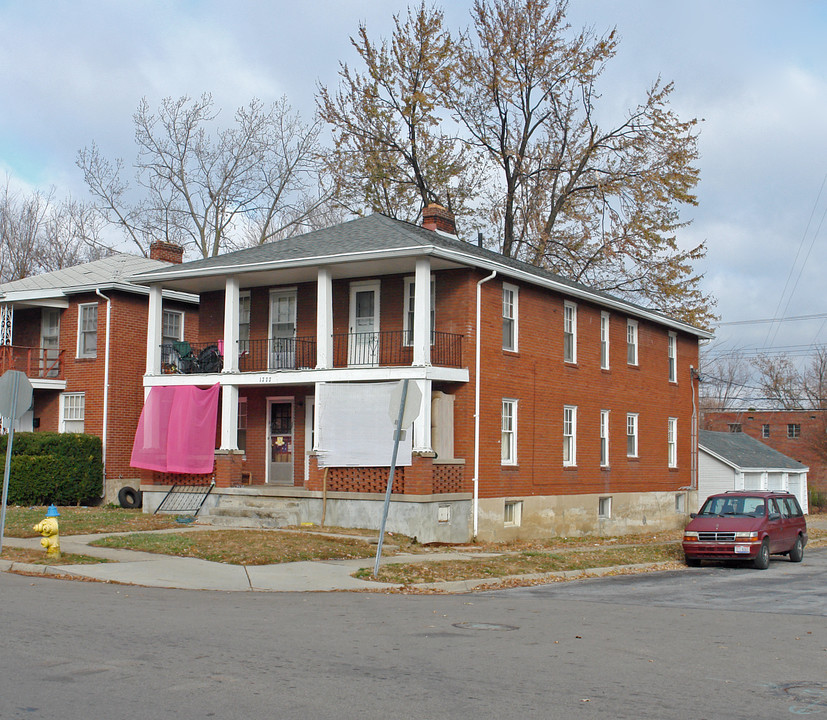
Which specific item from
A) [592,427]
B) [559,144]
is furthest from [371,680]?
[559,144]

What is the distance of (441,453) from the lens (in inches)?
931

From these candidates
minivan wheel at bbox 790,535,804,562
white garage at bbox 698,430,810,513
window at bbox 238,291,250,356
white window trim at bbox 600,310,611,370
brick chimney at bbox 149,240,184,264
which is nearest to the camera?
minivan wheel at bbox 790,535,804,562

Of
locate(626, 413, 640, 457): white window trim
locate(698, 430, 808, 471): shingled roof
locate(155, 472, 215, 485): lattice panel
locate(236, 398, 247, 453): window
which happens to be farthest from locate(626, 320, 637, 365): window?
locate(155, 472, 215, 485): lattice panel

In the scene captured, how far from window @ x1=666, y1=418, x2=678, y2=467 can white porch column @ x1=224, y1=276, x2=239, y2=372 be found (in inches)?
640

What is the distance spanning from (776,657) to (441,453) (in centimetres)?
1425

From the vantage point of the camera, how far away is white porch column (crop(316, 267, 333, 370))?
24531 millimetres

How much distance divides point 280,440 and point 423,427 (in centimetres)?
629

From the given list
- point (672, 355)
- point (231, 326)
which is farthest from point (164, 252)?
point (672, 355)

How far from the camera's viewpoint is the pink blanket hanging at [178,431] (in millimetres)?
26297

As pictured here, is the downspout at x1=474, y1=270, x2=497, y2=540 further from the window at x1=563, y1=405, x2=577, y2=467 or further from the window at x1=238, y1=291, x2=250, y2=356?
the window at x1=238, y1=291, x2=250, y2=356

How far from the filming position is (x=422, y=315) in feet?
75.9

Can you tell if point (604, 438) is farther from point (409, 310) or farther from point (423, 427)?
point (423, 427)

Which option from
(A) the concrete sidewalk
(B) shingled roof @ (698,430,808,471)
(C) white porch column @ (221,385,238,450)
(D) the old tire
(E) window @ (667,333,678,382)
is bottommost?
(A) the concrete sidewalk

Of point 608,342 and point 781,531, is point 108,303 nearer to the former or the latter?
point 608,342
